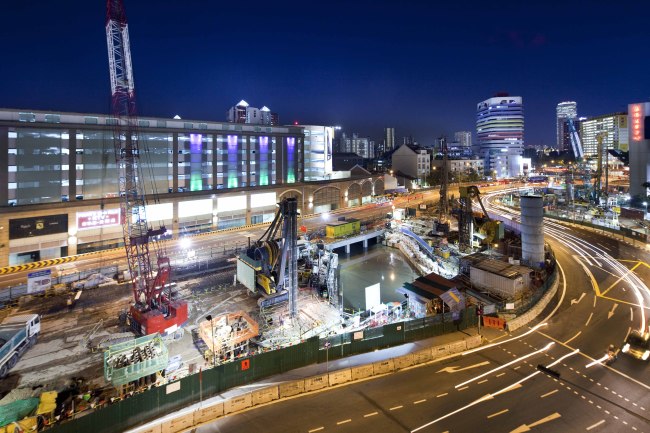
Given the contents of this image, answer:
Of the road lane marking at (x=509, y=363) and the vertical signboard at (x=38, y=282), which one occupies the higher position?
the vertical signboard at (x=38, y=282)

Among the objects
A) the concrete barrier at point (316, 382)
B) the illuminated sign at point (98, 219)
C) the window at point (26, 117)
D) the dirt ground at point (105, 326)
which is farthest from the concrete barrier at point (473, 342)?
the window at point (26, 117)

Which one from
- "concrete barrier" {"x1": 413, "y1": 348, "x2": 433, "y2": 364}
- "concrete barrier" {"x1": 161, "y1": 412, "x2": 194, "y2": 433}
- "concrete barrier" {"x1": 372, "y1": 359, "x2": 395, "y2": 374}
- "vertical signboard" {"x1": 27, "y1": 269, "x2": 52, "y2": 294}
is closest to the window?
"vertical signboard" {"x1": 27, "y1": 269, "x2": 52, "y2": 294}

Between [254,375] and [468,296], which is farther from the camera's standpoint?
[468,296]

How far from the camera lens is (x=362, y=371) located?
2111 cm

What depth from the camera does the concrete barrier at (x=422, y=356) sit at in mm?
22480

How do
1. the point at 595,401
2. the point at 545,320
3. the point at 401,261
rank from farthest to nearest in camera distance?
the point at 401,261, the point at 545,320, the point at 595,401

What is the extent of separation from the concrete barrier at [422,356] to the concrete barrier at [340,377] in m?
4.72

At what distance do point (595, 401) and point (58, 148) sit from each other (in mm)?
64369

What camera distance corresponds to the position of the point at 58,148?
4975 cm

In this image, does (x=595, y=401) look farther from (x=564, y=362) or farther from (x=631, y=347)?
(x=631, y=347)

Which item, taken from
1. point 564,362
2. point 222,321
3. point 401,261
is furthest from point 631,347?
point 401,261

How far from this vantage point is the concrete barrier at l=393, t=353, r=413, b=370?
21938 millimetres

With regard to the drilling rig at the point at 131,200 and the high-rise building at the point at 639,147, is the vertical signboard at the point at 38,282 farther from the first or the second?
the high-rise building at the point at 639,147

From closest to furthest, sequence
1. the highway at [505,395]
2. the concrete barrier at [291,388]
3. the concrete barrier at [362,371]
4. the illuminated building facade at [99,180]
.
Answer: the highway at [505,395]
the concrete barrier at [291,388]
the concrete barrier at [362,371]
the illuminated building facade at [99,180]
